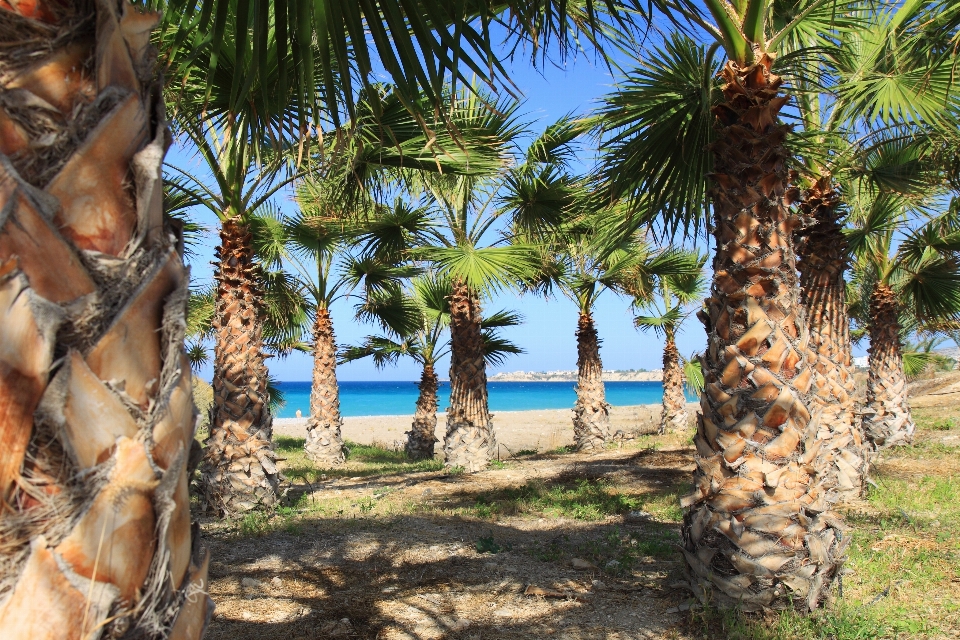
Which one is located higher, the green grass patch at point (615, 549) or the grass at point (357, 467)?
the green grass patch at point (615, 549)

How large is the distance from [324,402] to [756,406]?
1109cm

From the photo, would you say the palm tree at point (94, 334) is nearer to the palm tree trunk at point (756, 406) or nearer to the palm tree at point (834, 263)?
the palm tree trunk at point (756, 406)

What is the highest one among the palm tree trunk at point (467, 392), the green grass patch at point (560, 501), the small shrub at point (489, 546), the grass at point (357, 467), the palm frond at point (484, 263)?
the palm frond at point (484, 263)

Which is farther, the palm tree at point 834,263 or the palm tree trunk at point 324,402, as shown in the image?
the palm tree trunk at point 324,402

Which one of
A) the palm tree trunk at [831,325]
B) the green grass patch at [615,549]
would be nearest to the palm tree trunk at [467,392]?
the green grass patch at [615,549]

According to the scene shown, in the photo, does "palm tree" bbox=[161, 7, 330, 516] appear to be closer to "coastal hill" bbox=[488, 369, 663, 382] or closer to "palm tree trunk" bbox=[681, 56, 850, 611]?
"palm tree trunk" bbox=[681, 56, 850, 611]

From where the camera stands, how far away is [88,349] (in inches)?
40.7

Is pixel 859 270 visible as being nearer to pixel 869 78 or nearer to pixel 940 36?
pixel 869 78

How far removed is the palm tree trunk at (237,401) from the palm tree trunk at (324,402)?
20.8 feet

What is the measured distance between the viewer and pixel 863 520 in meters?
6.21

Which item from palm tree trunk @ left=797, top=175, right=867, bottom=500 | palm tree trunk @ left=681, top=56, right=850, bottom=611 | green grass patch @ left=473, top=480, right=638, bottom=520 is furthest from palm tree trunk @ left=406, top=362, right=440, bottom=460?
palm tree trunk @ left=681, top=56, right=850, bottom=611

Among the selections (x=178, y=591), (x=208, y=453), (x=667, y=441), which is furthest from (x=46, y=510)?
(x=667, y=441)

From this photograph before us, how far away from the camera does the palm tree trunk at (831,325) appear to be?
22.8 ft

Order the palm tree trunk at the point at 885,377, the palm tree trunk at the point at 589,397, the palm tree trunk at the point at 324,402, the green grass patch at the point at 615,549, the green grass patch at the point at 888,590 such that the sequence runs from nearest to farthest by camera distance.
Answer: the green grass patch at the point at 888,590, the green grass patch at the point at 615,549, the palm tree trunk at the point at 885,377, the palm tree trunk at the point at 324,402, the palm tree trunk at the point at 589,397
